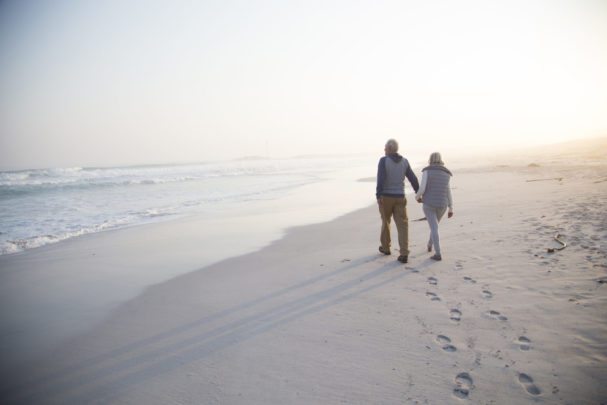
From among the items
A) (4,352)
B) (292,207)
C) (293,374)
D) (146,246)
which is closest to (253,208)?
(292,207)

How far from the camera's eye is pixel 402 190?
5.26 m

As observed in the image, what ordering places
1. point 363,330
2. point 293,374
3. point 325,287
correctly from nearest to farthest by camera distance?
point 293,374
point 363,330
point 325,287

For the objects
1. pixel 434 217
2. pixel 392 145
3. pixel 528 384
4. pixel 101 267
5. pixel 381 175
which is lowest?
pixel 528 384

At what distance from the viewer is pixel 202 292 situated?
4422mm

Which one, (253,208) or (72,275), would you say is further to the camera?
(253,208)

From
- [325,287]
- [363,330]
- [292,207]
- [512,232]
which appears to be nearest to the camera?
[363,330]

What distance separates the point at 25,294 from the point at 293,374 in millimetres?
5327

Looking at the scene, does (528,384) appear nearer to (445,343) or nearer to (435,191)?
(445,343)

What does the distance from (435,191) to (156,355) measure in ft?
16.8

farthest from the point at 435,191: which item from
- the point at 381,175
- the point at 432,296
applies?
the point at 432,296

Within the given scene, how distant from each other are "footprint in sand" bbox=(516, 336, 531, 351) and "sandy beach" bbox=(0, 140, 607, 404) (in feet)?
0.11

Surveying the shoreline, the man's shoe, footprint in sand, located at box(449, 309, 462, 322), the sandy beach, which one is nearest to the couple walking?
the man's shoe

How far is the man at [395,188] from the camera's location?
5.15 meters

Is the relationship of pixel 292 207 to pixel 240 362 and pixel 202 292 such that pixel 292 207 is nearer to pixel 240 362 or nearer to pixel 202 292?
pixel 202 292
